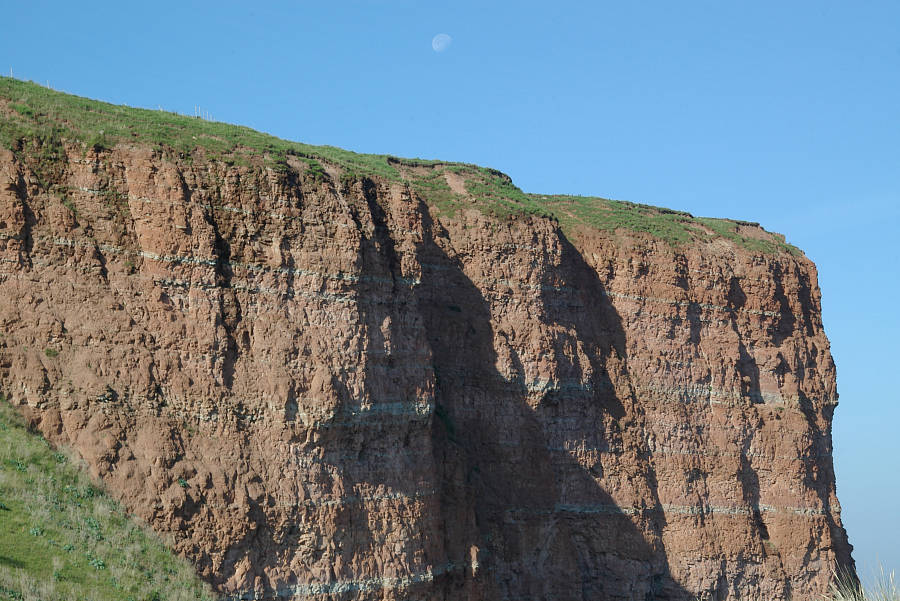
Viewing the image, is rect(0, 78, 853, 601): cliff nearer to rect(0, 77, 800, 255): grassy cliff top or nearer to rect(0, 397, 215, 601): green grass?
rect(0, 77, 800, 255): grassy cliff top

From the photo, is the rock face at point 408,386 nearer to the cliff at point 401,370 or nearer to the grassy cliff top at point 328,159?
the cliff at point 401,370

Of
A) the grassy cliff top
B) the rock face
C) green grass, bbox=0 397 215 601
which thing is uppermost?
the grassy cliff top

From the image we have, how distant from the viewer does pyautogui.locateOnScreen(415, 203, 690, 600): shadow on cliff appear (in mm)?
38719

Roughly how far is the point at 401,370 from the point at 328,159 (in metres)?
8.43

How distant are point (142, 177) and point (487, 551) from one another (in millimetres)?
17196

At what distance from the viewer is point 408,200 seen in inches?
1512

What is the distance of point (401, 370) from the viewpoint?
113ft

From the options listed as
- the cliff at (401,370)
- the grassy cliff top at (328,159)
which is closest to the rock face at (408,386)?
the cliff at (401,370)

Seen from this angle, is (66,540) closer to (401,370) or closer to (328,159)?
(401,370)

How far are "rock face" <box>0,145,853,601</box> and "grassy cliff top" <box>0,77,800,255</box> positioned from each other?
0.71m

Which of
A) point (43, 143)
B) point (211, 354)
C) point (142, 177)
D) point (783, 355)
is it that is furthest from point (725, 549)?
point (43, 143)

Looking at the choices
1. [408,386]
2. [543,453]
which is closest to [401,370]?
[408,386]

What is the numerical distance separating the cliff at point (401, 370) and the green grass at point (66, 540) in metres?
0.74

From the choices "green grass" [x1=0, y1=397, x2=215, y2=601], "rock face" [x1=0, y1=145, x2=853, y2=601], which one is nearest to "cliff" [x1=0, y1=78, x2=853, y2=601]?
"rock face" [x1=0, y1=145, x2=853, y2=601]
